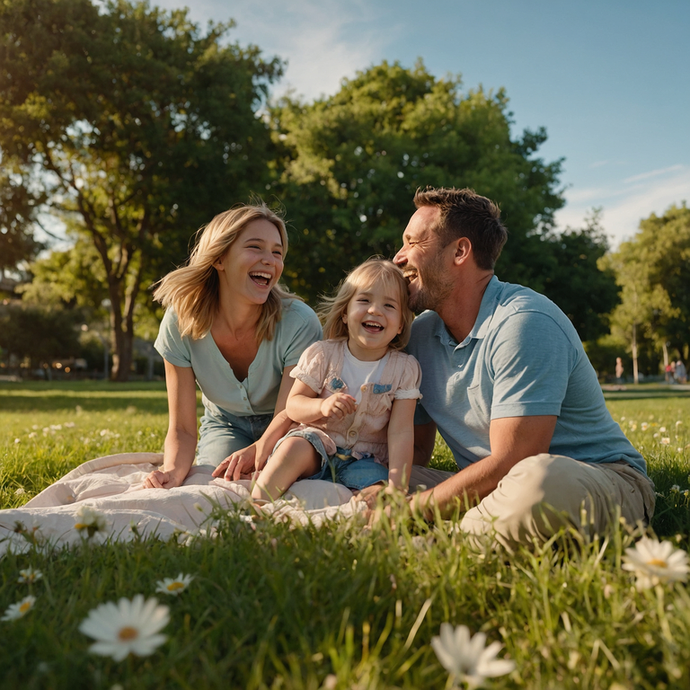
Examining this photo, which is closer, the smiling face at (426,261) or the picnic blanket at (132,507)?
the picnic blanket at (132,507)

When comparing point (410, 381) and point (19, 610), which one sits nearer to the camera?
point (19, 610)

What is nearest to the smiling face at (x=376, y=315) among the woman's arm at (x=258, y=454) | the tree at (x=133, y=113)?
the woman's arm at (x=258, y=454)

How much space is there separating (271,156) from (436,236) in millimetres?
23463

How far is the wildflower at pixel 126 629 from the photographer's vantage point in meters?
1.28

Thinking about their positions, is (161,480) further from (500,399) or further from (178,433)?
(500,399)

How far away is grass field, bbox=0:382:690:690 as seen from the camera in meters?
1.43

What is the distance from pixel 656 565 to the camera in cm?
165

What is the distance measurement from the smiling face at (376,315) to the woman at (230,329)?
714 mm

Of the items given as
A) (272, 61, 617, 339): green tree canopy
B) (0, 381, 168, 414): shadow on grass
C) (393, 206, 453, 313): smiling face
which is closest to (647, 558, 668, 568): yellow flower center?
(393, 206, 453, 313): smiling face

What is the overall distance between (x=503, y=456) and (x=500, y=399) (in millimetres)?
277

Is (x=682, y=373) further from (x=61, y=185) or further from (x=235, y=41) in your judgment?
(x=61, y=185)

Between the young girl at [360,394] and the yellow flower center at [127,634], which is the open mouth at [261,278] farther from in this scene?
the yellow flower center at [127,634]

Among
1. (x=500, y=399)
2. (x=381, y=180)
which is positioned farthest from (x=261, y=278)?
(x=381, y=180)

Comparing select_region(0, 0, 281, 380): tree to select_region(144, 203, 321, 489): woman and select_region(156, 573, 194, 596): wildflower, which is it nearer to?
select_region(144, 203, 321, 489): woman
